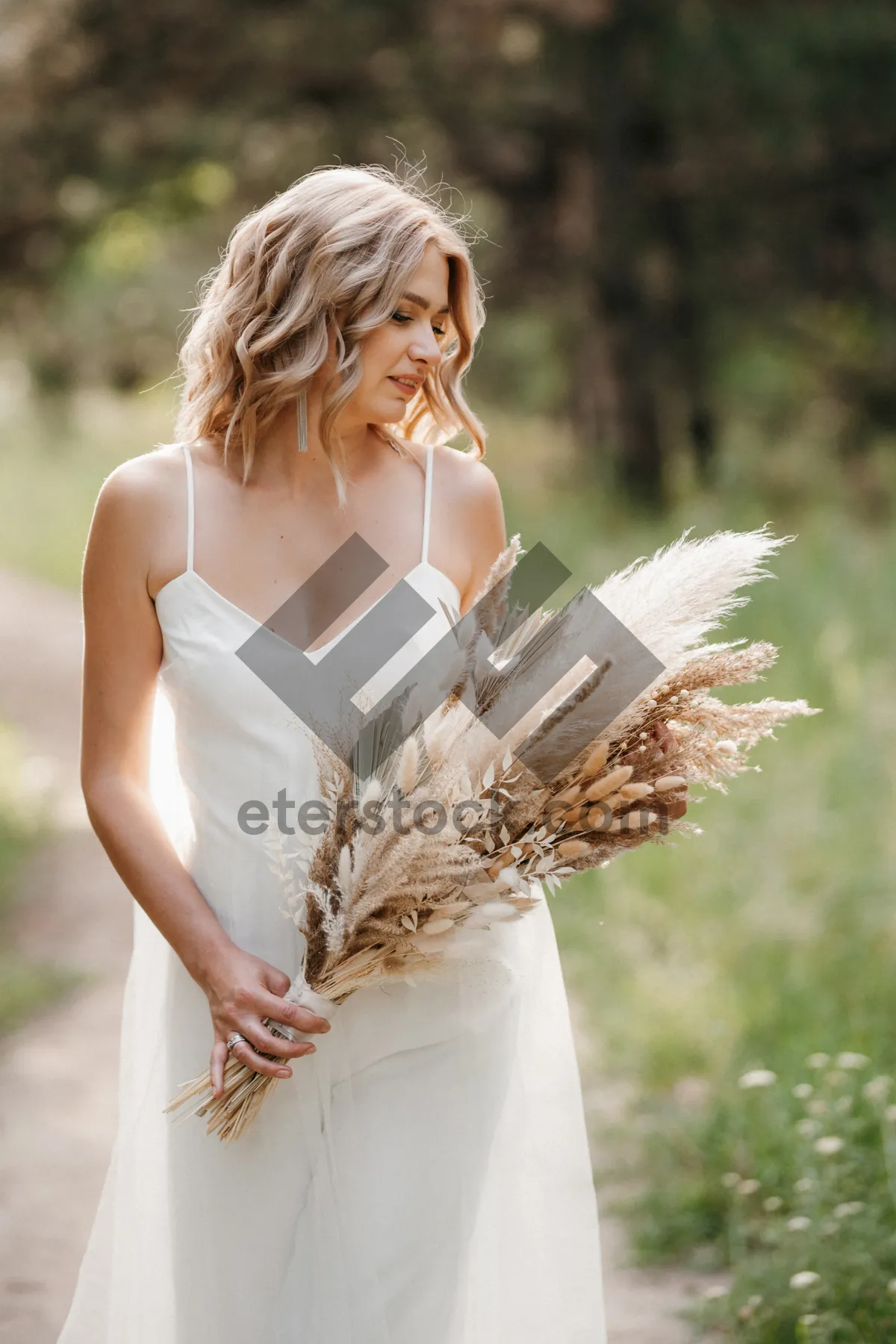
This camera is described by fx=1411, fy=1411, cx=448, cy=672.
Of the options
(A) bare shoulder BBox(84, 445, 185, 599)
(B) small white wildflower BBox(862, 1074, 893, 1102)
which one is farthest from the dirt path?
(A) bare shoulder BBox(84, 445, 185, 599)

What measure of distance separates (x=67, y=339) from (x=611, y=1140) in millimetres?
11712

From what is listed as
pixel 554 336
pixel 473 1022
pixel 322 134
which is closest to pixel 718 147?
pixel 554 336

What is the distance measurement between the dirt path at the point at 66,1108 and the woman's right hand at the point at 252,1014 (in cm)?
152

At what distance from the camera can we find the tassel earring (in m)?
2.14

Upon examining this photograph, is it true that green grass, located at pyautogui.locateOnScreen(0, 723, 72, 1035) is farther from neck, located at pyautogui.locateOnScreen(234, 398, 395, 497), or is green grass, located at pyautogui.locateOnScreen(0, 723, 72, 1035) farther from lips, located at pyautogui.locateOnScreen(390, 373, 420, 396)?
lips, located at pyautogui.locateOnScreen(390, 373, 420, 396)

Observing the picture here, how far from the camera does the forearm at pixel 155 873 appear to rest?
6.43 feet

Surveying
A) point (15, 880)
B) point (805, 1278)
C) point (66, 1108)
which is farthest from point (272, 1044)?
point (15, 880)

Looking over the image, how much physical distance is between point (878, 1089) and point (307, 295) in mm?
2203

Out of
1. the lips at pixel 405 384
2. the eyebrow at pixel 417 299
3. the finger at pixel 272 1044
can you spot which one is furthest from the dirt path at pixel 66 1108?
the eyebrow at pixel 417 299

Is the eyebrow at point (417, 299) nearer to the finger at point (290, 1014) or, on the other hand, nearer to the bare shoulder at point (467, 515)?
the bare shoulder at point (467, 515)

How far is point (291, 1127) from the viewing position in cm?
206

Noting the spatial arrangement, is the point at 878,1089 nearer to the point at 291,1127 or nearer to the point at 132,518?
the point at 291,1127

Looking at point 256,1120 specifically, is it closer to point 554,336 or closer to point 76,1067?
point 76,1067

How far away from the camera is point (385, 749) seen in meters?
1.68
